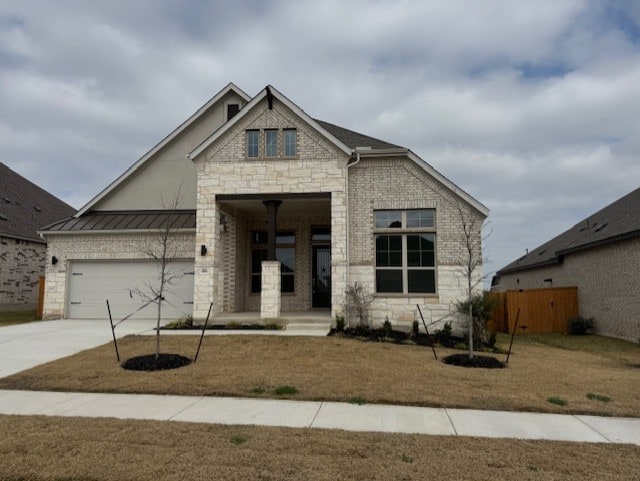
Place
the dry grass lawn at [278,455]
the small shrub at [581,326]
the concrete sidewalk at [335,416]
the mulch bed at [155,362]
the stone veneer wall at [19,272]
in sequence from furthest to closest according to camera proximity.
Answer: the stone veneer wall at [19,272], the small shrub at [581,326], the mulch bed at [155,362], the concrete sidewalk at [335,416], the dry grass lawn at [278,455]

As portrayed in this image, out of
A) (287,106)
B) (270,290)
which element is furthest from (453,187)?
(270,290)

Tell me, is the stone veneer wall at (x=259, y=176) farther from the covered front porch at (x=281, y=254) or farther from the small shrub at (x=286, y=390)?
the small shrub at (x=286, y=390)

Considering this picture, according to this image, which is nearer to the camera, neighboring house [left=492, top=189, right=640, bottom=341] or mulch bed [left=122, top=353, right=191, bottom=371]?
mulch bed [left=122, top=353, right=191, bottom=371]

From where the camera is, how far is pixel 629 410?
584 cm

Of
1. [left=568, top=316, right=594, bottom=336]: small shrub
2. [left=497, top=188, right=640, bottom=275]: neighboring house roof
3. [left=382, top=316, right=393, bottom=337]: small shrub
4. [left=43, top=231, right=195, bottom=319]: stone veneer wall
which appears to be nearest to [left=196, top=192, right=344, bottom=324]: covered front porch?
[left=43, top=231, right=195, bottom=319]: stone veneer wall

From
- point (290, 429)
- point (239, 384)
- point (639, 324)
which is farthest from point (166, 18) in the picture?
point (639, 324)

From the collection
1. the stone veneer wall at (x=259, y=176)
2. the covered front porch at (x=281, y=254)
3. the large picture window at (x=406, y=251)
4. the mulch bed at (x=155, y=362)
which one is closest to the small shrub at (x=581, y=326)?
the large picture window at (x=406, y=251)

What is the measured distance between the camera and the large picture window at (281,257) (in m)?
16.9

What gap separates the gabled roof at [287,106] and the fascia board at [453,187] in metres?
2.34

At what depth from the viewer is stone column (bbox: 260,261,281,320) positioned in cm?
1347

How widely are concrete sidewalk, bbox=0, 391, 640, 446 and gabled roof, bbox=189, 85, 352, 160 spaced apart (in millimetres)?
9170

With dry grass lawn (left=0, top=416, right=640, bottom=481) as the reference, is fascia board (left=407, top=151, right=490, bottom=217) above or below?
above

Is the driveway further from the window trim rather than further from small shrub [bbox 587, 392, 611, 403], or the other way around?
small shrub [bbox 587, 392, 611, 403]

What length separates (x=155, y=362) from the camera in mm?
8422
